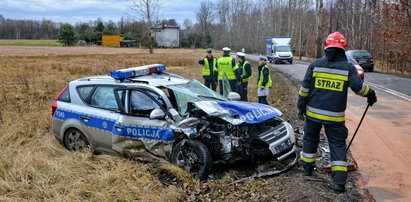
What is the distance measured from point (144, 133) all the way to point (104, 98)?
3.80ft

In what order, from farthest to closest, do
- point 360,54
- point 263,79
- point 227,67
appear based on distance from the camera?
1. point 360,54
2. point 227,67
3. point 263,79

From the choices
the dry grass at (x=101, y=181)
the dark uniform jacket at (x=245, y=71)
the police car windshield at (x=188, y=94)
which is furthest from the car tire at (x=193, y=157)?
the dark uniform jacket at (x=245, y=71)

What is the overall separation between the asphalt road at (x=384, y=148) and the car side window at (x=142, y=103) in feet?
10.6

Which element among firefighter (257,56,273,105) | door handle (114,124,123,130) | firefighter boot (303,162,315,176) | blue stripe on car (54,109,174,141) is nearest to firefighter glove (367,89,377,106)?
firefighter boot (303,162,315,176)

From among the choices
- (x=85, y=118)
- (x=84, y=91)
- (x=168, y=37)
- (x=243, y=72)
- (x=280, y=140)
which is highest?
(x=168, y=37)

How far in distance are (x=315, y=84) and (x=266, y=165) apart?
1586mm

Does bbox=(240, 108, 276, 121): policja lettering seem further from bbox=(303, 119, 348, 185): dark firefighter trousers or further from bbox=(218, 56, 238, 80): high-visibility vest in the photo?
bbox=(218, 56, 238, 80): high-visibility vest

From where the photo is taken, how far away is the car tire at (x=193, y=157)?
525 cm

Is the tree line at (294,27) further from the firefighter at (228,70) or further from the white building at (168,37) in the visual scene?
the firefighter at (228,70)

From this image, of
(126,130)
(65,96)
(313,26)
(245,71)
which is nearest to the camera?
(126,130)

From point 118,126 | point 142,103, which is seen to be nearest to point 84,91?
point 118,126

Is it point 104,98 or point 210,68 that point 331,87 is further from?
point 210,68

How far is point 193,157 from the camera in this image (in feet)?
17.6

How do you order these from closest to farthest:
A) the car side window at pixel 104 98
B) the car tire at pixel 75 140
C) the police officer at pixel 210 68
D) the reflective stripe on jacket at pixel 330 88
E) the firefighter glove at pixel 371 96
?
the reflective stripe on jacket at pixel 330 88 < the firefighter glove at pixel 371 96 < the car side window at pixel 104 98 < the car tire at pixel 75 140 < the police officer at pixel 210 68
